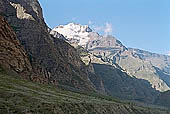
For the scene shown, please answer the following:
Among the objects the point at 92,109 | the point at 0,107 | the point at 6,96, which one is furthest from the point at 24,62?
the point at 0,107

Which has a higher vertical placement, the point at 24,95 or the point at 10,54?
the point at 10,54

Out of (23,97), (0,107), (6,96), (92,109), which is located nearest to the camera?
(0,107)

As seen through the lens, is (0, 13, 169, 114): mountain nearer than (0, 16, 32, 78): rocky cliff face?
Yes

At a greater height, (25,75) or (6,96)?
(25,75)

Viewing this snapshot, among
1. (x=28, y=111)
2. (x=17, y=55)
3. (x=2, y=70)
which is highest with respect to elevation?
(x=17, y=55)

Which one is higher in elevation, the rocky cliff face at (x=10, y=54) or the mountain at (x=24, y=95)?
the rocky cliff face at (x=10, y=54)

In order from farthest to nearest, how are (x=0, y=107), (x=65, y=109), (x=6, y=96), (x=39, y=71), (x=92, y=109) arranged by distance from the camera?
(x=39, y=71)
(x=92, y=109)
(x=65, y=109)
(x=6, y=96)
(x=0, y=107)

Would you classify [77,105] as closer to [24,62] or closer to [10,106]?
[10,106]

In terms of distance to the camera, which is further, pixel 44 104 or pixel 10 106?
pixel 44 104

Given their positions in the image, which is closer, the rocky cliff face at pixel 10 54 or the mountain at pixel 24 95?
the mountain at pixel 24 95

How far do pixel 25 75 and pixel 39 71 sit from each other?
3452 centimetres

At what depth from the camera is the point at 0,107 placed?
47719mm

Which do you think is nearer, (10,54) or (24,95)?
(24,95)

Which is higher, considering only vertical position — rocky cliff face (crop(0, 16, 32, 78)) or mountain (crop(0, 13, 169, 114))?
rocky cliff face (crop(0, 16, 32, 78))
